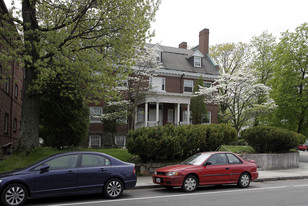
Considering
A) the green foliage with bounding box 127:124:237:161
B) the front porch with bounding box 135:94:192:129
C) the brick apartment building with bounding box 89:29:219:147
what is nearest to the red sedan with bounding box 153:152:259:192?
the green foliage with bounding box 127:124:237:161

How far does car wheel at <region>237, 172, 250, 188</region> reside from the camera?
11.2m

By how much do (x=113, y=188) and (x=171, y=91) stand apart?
23178 millimetres

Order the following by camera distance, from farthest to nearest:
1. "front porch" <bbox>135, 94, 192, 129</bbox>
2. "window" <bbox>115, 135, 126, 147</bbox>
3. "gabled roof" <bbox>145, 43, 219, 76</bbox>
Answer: "gabled roof" <bbox>145, 43, 219, 76</bbox>, "window" <bbox>115, 135, 126, 147</bbox>, "front porch" <bbox>135, 94, 192, 129</bbox>

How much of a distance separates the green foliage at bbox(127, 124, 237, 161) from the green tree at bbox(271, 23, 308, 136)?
1349 cm

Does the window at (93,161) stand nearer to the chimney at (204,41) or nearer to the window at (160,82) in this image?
the window at (160,82)

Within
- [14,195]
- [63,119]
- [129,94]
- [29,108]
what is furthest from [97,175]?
[129,94]

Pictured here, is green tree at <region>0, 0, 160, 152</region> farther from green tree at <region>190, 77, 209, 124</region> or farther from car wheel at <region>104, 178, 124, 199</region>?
green tree at <region>190, 77, 209, 124</region>

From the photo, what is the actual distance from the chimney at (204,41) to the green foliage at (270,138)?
2022 cm

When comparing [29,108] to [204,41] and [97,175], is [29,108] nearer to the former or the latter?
[97,175]

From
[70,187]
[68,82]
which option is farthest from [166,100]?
[70,187]

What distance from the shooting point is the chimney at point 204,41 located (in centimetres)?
3719

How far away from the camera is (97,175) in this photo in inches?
344

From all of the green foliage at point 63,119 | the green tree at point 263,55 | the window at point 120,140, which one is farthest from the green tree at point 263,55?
the green foliage at point 63,119

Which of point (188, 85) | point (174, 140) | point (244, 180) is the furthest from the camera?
point (188, 85)
